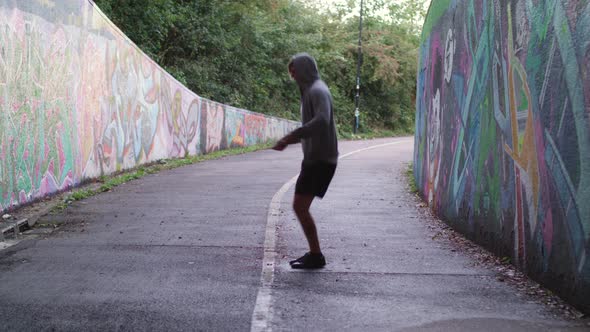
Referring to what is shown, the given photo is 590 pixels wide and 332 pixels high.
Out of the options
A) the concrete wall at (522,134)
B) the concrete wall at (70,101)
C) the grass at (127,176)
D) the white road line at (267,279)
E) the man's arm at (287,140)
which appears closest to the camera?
the white road line at (267,279)

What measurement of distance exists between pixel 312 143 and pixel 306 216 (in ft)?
2.10

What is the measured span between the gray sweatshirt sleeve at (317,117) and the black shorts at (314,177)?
0.97 ft

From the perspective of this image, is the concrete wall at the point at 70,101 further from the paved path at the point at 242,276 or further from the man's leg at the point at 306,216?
the man's leg at the point at 306,216

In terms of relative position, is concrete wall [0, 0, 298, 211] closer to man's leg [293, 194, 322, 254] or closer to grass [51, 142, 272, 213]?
grass [51, 142, 272, 213]

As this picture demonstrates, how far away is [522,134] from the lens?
5.90 meters

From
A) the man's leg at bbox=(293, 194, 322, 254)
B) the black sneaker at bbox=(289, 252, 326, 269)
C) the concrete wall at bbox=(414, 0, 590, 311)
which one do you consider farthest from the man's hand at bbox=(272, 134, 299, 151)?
the concrete wall at bbox=(414, 0, 590, 311)

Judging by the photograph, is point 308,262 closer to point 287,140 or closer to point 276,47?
point 287,140

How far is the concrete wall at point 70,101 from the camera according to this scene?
9.38 metres

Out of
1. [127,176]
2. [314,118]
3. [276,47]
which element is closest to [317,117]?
[314,118]

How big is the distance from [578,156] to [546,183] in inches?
23.0

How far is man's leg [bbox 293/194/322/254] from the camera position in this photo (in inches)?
246

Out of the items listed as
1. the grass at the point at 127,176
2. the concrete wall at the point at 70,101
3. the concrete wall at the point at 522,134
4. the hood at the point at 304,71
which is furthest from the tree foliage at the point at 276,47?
the hood at the point at 304,71

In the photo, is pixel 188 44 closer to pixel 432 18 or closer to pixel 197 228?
pixel 432 18

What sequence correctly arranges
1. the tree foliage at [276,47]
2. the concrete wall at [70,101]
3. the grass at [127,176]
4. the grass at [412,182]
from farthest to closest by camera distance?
the tree foliage at [276,47] → the grass at [412,182] → the grass at [127,176] → the concrete wall at [70,101]
